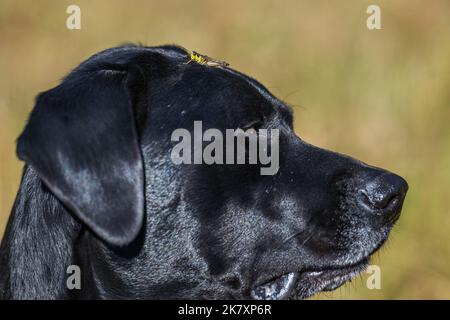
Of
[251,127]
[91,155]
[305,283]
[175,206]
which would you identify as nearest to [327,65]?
[251,127]

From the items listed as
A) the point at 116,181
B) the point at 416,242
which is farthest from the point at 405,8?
the point at 116,181

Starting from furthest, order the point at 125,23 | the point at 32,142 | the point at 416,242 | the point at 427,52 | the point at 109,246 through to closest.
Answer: the point at 125,23 < the point at 427,52 < the point at 416,242 < the point at 109,246 < the point at 32,142

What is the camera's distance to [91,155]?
3.55 m

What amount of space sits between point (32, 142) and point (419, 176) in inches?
200

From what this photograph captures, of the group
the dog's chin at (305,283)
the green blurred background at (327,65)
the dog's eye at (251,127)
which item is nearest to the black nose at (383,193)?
the dog's chin at (305,283)

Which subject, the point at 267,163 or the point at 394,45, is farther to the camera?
the point at 394,45

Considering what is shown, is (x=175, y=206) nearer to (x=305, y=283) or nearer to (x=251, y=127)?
(x=251, y=127)

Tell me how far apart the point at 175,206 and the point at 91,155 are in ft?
1.55

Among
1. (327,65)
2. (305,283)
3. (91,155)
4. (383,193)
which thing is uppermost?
(91,155)

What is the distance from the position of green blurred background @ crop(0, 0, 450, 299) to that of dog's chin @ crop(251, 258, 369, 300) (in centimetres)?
355

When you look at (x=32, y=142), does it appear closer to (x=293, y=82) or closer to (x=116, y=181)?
(x=116, y=181)

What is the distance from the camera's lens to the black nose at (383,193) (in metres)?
3.91

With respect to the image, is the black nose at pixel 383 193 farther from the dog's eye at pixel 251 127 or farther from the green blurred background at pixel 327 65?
the green blurred background at pixel 327 65

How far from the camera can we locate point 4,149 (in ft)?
26.4
